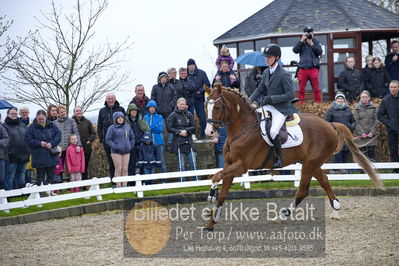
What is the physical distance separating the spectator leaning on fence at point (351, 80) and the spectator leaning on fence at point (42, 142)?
8.07 meters

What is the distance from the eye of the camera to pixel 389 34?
24344 mm

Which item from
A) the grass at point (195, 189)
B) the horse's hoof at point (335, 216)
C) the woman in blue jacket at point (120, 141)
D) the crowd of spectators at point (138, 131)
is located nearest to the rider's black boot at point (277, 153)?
the horse's hoof at point (335, 216)

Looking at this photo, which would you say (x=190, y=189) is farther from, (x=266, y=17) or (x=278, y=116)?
(x=266, y=17)

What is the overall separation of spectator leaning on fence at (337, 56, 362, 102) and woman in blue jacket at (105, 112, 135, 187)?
6387 millimetres

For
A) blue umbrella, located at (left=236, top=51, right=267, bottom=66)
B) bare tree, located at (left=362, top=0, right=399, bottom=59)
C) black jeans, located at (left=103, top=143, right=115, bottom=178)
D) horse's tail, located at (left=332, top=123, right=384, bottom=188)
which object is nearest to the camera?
horse's tail, located at (left=332, top=123, right=384, bottom=188)

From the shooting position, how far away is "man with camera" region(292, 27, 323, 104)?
62.7 feet

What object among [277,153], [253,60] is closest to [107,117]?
[253,60]

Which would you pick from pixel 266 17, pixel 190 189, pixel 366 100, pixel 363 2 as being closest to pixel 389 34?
pixel 363 2

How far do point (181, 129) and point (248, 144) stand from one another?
4881mm

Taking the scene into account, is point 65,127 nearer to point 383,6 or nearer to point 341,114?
point 341,114

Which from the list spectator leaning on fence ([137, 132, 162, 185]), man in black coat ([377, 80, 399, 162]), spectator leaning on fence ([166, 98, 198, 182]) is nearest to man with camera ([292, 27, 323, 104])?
man in black coat ([377, 80, 399, 162])

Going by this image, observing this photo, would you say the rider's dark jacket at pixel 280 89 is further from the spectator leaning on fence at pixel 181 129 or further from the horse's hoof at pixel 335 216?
the spectator leaning on fence at pixel 181 129

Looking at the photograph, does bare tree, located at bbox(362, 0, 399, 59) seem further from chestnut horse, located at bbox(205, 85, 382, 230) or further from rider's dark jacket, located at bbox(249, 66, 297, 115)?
rider's dark jacket, located at bbox(249, 66, 297, 115)

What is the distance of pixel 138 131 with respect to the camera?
55.0 feet
